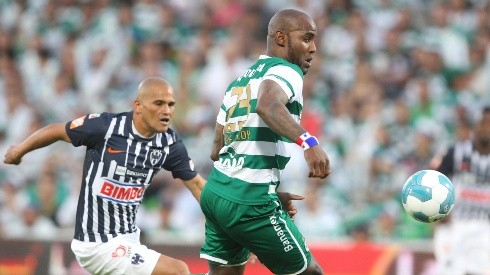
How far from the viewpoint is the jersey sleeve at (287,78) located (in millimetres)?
5426

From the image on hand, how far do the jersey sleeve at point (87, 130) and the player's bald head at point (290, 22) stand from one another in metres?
1.94

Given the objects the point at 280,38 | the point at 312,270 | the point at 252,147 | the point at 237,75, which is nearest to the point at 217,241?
the point at 312,270

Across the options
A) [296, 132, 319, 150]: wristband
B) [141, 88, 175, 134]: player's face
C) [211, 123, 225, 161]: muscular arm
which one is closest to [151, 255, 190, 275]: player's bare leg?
[141, 88, 175, 134]: player's face

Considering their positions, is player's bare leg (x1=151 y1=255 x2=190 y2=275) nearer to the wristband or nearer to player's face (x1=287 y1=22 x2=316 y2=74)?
player's face (x1=287 y1=22 x2=316 y2=74)

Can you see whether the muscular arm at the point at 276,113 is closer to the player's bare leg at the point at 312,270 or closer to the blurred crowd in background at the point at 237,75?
the player's bare leg at the point at 312,270

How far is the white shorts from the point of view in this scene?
281 inches

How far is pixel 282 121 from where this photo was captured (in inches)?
203

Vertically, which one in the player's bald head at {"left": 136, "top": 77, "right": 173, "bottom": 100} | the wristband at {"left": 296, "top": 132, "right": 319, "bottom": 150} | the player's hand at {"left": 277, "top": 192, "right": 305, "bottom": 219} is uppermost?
the player's bald head at {"left": 136, "top": 77, "right": 173, "bottom": 100}

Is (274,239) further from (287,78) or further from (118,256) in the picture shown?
(118,256)

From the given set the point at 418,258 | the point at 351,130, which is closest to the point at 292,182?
the point at 351,130

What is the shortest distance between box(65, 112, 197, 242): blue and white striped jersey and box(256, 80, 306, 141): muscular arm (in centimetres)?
218

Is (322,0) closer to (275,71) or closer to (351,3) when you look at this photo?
(351,3)

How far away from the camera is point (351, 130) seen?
40.7ft

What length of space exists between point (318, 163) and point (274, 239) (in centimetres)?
94
